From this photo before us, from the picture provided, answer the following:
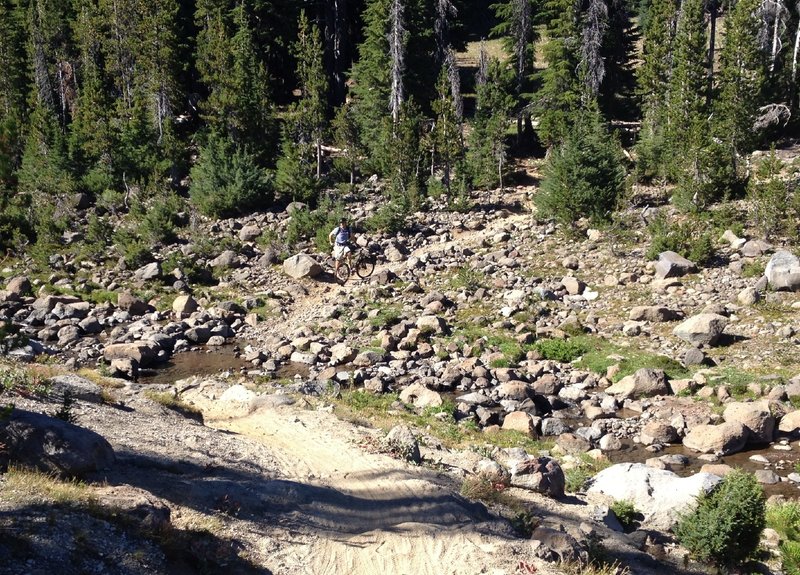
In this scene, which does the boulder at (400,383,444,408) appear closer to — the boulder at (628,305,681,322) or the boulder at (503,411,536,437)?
the boulder at (503,411,536,437)

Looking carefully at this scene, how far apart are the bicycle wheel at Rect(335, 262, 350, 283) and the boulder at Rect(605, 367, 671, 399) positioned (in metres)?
12.4

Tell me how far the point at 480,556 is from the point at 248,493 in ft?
11.4

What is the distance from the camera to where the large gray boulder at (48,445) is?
8.78 meters

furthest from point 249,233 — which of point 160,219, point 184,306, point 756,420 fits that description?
point 756,420

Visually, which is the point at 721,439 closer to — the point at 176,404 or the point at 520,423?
the point at 520,423

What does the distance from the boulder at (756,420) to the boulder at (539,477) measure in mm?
5548

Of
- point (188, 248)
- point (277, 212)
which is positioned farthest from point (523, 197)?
point (188, 248)

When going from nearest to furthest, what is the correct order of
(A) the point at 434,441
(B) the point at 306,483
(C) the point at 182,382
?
(B) the point at 306,483 < (A) the point at 434,441 < (C) the point at 182,382

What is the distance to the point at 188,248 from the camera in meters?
32.2

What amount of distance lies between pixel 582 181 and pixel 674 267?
655 centimetres

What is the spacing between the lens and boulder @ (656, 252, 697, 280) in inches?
933

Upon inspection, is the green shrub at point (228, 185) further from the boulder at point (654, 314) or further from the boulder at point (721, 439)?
the boulder at point (721, 439)

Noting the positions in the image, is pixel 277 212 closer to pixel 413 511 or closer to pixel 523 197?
pixel 523 197

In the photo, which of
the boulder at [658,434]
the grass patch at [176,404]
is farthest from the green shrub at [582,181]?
the grass patch at [176,404]
